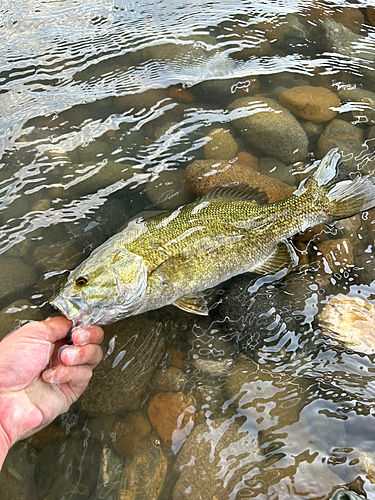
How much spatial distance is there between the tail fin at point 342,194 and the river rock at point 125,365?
7.75ft

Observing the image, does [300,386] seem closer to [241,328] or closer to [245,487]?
[241,328]

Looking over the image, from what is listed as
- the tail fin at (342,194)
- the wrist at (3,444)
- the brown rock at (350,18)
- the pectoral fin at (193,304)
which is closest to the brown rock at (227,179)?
the tail fin at (342,194)

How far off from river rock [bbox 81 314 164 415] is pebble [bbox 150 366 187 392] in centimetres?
8

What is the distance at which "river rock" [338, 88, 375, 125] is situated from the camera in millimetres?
5215

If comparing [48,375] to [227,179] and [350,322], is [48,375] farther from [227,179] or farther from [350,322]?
[350,322]

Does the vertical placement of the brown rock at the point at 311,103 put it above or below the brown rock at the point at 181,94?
below

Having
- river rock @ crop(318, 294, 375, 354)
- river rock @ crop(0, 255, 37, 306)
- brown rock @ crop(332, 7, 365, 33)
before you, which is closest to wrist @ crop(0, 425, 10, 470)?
river rock @ crop(0, 255, 37, 306)

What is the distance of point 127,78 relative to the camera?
5.40m

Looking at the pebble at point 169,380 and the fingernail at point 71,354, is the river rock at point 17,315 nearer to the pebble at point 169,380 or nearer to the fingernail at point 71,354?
the fingernail at point 71,354

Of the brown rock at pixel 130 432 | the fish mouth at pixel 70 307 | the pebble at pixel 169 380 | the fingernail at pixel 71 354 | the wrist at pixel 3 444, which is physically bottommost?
the brown rock at pixel 130 432

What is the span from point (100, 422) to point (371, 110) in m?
5.45

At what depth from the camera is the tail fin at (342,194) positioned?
4039mm

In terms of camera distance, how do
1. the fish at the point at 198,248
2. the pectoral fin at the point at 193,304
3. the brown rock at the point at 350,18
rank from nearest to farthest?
the fish at the point at 198,248, the pectoral fin at the point at 193,304, the brown rock at the point at 350,18

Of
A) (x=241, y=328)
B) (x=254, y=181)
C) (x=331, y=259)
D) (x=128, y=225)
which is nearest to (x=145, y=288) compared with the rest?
(x=128, y=225)
